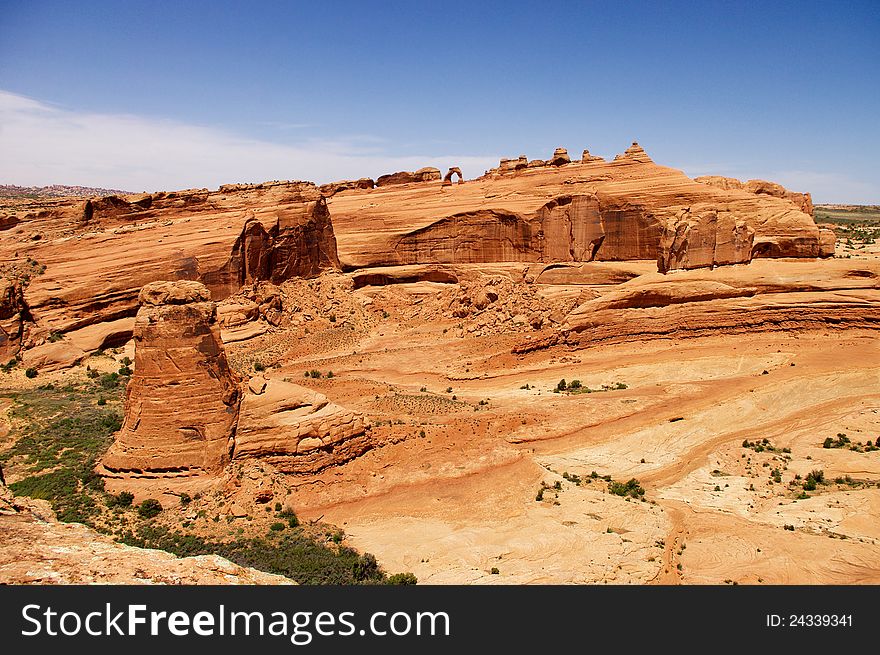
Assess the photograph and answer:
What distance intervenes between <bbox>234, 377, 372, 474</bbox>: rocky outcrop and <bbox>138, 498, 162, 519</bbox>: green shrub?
2.29 meters

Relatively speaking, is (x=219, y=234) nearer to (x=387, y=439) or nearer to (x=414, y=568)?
(x=387, y=439)

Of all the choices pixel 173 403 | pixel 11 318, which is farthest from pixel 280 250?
pixel 173 403

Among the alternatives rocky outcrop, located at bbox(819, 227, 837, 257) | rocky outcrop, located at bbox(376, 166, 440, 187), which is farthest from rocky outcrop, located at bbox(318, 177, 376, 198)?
rocky outcrop, located at bbox(819, 227, 837, 257)

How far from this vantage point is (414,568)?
44.7 feet

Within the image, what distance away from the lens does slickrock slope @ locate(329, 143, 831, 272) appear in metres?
31.5

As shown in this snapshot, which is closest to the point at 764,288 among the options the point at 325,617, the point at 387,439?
the point at 387,439

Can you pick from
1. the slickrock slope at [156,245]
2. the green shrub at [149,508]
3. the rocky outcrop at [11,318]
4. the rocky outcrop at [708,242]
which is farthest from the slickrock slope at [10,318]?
the rocky outcrop at [708,242]

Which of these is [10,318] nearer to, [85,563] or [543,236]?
[85,563]

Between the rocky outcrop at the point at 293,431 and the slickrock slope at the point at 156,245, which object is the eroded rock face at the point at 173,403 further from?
the slickrock slope at the point at 156,245

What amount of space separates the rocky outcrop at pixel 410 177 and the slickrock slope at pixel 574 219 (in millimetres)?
1780

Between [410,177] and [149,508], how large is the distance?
41216 mm

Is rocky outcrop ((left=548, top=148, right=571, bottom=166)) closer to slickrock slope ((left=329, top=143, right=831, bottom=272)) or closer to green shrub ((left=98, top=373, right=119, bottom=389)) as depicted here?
slickrock slope ((left=329, top=143, right=831, bottom=272))

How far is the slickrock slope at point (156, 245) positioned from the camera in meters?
31.2

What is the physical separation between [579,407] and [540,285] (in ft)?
51.9
